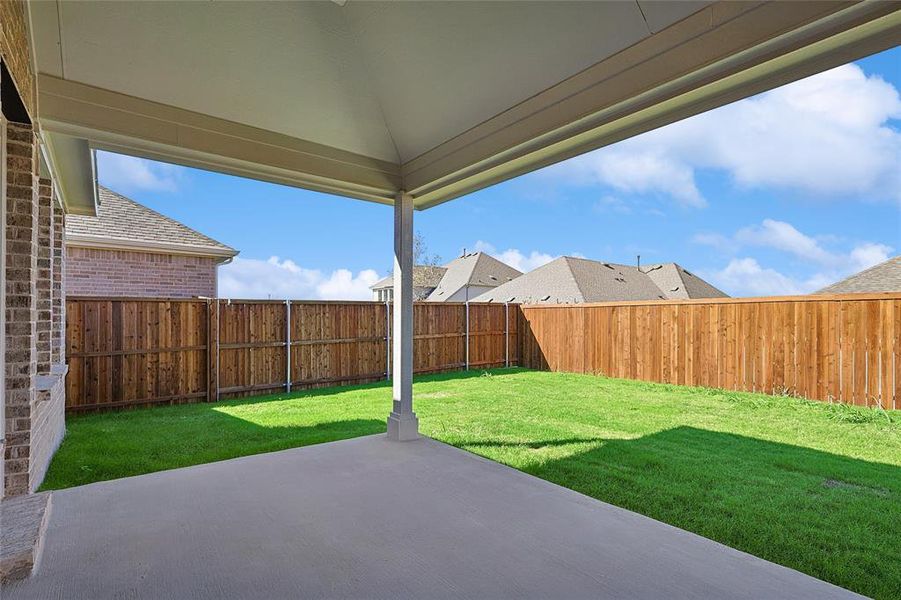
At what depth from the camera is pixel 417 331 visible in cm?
1041

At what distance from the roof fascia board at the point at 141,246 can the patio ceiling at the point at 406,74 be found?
463 cm

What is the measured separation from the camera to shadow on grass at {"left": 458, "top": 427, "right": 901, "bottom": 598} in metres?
2.60

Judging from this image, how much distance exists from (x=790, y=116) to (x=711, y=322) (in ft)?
26.0

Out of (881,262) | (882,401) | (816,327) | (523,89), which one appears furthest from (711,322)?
(523,89)

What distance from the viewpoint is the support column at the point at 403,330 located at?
187 inches

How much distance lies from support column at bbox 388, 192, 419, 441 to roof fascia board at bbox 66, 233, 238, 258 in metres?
6.15

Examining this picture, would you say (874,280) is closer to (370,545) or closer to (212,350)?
(370,545)

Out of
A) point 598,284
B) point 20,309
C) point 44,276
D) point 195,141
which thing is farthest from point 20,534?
point 598,284

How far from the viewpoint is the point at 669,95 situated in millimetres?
2350

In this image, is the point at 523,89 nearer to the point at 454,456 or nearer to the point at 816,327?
the point at 454,456

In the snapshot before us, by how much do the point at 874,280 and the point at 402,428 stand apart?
10.9 m

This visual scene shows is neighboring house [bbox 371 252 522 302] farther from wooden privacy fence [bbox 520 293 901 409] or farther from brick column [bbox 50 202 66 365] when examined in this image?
brick column [bbox 50 202 66 365]

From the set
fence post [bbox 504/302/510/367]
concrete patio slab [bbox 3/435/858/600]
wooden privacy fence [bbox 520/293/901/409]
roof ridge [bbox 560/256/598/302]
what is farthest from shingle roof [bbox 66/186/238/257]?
roof ridge [bbox 560/256/598/302]

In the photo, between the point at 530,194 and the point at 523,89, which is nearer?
the point at 523,89
